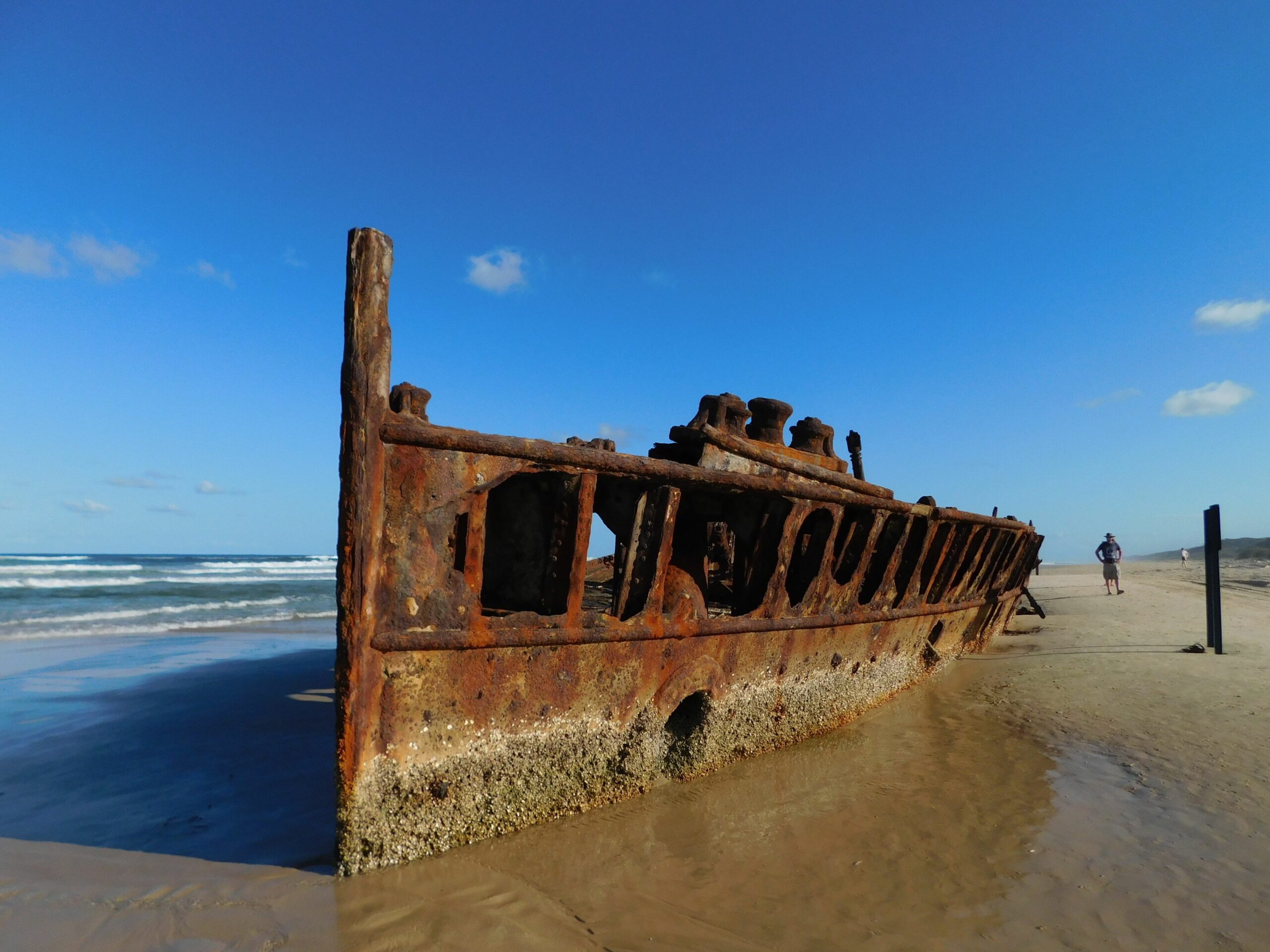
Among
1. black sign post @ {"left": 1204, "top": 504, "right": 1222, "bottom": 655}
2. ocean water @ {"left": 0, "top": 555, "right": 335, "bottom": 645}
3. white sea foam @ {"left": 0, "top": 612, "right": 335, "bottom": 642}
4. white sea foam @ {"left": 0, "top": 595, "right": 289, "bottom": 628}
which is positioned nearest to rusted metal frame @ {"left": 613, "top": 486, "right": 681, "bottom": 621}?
black sign post @ {"left": 1204, "top": 504, "right": 1222, "bottom": 655}

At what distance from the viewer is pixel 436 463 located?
3260 mm

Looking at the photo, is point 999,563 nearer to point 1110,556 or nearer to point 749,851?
point 749,851

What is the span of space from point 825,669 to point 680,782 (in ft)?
5.76

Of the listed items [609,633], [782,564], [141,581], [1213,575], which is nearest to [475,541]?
[609,633]

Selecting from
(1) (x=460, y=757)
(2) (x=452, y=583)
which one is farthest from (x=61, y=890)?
(2) (x=452, y=583)

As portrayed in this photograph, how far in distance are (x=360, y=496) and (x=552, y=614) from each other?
4.27 ft

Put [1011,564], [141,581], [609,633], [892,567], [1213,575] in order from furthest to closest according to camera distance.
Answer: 1. [141,581]
2. [1011,564]
3. [1213,575]
4. [892,567]
5. [609,633]

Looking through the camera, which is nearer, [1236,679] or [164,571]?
[1236,679]

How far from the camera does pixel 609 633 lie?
3.79 meters

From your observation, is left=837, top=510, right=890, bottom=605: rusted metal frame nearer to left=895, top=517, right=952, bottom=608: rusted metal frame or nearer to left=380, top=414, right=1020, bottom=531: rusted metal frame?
left=380, top=414, right=1020, bottom=531: rusted metal frame

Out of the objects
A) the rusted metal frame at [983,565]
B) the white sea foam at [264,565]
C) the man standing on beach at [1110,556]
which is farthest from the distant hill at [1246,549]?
the white sea foam at [264,565]

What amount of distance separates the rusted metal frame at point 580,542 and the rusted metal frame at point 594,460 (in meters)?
0.09

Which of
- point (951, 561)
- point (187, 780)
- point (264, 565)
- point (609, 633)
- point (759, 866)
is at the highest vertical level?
point (951, 561)

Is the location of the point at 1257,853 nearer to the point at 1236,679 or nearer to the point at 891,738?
the point at 891,738
